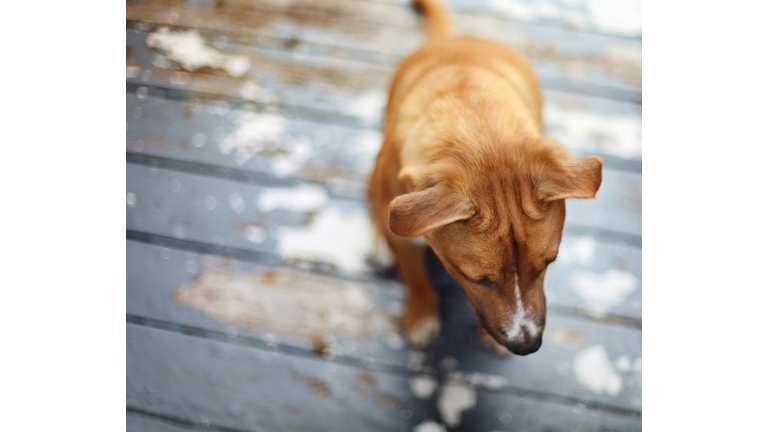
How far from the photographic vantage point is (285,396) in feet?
6.53

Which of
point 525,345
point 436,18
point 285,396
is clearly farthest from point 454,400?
point 436,18

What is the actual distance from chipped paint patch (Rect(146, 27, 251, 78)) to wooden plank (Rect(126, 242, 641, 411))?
43.9 inches

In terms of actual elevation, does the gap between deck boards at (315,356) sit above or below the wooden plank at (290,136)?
below

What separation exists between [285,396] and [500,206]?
138cm

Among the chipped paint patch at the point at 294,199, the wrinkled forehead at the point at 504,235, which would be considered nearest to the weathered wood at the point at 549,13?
the chipped paint patch at the point at 294,199

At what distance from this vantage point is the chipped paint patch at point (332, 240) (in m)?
2.15

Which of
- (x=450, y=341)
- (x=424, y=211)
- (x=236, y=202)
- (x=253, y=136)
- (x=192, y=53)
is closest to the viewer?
(x=424, y=211)

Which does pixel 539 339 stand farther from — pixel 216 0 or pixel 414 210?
pixel 216 0

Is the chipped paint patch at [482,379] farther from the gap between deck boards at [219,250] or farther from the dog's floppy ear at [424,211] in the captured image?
the dog's floppy ear at [424,211]

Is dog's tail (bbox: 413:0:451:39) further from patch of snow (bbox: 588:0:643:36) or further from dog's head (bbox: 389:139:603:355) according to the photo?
dog's head (bbox: 389:139:603:355)

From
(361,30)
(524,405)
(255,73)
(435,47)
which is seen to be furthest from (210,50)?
(524,405)

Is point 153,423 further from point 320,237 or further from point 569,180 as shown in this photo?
point 569,180

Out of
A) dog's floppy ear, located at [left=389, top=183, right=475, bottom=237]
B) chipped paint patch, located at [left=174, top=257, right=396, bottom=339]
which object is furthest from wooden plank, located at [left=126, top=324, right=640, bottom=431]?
dog's floppy ear, located at [left=389, top=183, right=475, bottom=237]
